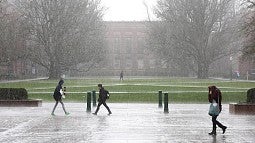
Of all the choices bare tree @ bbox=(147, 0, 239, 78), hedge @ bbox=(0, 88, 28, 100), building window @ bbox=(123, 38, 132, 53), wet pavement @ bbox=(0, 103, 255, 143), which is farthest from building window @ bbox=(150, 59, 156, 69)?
wet pavement @ bbox=(0, 103, 255, 143)

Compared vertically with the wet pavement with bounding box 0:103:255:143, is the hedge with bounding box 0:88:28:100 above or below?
above

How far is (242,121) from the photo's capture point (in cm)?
1852

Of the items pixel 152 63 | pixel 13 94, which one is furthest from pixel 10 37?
pixel 152 63

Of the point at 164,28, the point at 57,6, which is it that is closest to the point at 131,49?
the point at 164,28

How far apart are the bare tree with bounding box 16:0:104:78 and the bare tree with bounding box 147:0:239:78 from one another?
34.6ft

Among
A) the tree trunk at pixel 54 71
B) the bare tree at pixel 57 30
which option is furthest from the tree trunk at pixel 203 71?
the tree trunk at pixel 54 71

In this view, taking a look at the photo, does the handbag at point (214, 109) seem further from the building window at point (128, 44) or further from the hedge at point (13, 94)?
the building window at point (128, 44)

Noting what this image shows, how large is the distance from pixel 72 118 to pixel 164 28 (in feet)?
161

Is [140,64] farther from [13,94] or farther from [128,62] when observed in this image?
[13,94]

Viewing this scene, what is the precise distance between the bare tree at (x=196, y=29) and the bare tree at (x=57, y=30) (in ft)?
34.6

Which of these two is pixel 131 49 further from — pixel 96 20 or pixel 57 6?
pixel 57 6

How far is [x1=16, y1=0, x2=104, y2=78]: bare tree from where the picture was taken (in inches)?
2333

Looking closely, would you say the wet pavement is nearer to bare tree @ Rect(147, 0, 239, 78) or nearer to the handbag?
the handbag

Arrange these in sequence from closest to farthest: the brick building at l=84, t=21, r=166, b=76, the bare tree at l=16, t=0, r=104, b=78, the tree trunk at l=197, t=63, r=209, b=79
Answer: the bare tree at l=16, t=0, r=104, b=78
the tree trunk at l=197, t=63, r=209, b=79
the brick building at l=84, t=21, r=166, b=76
